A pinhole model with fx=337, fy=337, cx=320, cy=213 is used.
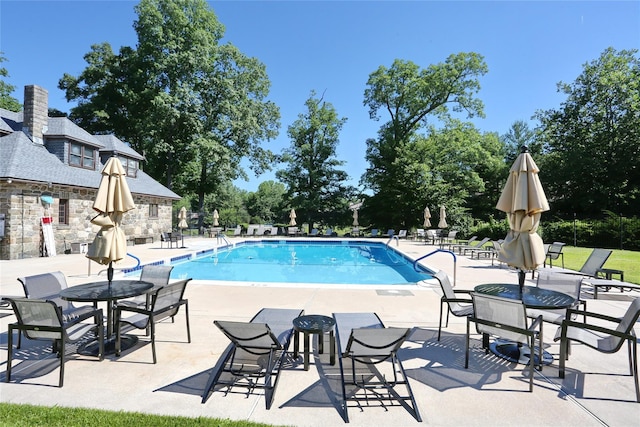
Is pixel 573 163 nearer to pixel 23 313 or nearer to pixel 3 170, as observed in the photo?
pixel 23 313

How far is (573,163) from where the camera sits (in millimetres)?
27109

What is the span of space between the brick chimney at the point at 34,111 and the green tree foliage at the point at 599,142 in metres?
35.5

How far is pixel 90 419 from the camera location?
2.79m

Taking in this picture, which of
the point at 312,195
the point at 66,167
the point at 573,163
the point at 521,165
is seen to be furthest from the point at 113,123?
the point at 573,163

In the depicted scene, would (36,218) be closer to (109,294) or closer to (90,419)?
(109,294)

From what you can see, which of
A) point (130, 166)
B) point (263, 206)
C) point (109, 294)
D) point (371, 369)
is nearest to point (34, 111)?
point (130, 166)

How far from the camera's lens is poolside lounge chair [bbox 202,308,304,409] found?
319 centimetres

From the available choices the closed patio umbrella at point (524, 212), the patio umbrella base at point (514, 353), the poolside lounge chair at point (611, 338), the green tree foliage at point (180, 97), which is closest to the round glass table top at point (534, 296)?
the closed patio umbrella at point (524, 212)

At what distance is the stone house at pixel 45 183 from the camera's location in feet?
43.0

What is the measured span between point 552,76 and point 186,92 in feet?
108

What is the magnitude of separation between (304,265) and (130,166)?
48.0ft

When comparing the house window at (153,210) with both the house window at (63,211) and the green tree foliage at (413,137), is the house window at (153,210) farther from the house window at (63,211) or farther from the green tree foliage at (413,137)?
the green tree foliage at (413,137)

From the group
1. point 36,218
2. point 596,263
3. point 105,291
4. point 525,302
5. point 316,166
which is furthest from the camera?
point 316,166

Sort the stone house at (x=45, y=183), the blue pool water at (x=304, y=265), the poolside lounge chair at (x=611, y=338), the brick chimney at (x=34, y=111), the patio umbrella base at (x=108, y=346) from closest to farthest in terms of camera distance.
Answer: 1. the poolside lounge chair at (x=611, y=338)
2. the patio umbrella base at (x=108, y=346)
3. the blue pool water at (x=304, y=265)
4. the stone house at (x=45, y=183)
5. the brick chimney at (x=34, y=111)
